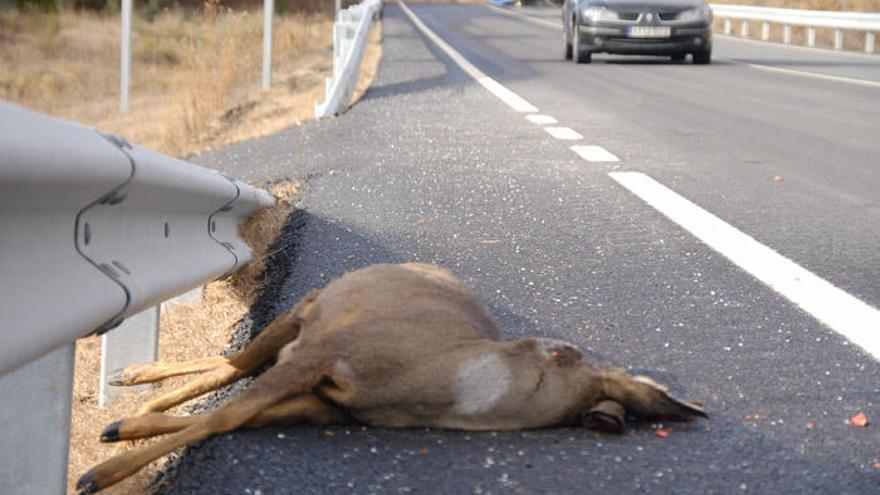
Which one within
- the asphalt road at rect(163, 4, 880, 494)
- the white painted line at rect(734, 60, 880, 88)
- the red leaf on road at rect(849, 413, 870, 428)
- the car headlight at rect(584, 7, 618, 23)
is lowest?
the white painted line at rect(734, 60, 880, 88)

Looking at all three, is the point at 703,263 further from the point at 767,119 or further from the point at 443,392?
the point at 767,119

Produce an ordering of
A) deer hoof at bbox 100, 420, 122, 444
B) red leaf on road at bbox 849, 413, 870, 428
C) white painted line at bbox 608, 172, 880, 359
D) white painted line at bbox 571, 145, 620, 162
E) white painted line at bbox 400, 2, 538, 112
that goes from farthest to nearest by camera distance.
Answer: white painted line at bbox 400, 2, 538, 112, white painted line at bbox 571, 145, 620, 162, white painted line at bbox 608, 172, 880, 359, red leaf on road at bbox 849, 413, 870, 428, deer hoof at bbox 100, 420, 122, 444

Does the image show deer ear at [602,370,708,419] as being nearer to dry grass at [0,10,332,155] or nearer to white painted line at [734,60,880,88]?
dry grass at [0,10,332,155]

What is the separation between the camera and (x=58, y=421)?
3336 millimetres

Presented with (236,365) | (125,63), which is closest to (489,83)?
(125,63)

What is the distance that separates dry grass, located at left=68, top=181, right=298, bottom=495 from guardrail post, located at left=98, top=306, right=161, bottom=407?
103mm

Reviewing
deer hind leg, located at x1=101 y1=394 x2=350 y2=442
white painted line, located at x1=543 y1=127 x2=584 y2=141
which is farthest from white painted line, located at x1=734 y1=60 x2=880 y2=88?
deer hind leg, located at x1=101 y1=394 x2=350 y2=442

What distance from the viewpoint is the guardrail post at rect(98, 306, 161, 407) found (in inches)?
191

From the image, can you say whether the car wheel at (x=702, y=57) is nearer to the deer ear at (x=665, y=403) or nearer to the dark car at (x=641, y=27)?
the dark car at (x=641, y=27)

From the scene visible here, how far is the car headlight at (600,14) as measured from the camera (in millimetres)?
22500

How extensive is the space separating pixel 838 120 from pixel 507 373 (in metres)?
10.6

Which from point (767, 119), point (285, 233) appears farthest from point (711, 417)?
point (767, 119)

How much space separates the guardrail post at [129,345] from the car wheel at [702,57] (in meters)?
19.2

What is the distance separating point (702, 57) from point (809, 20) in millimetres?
9903
